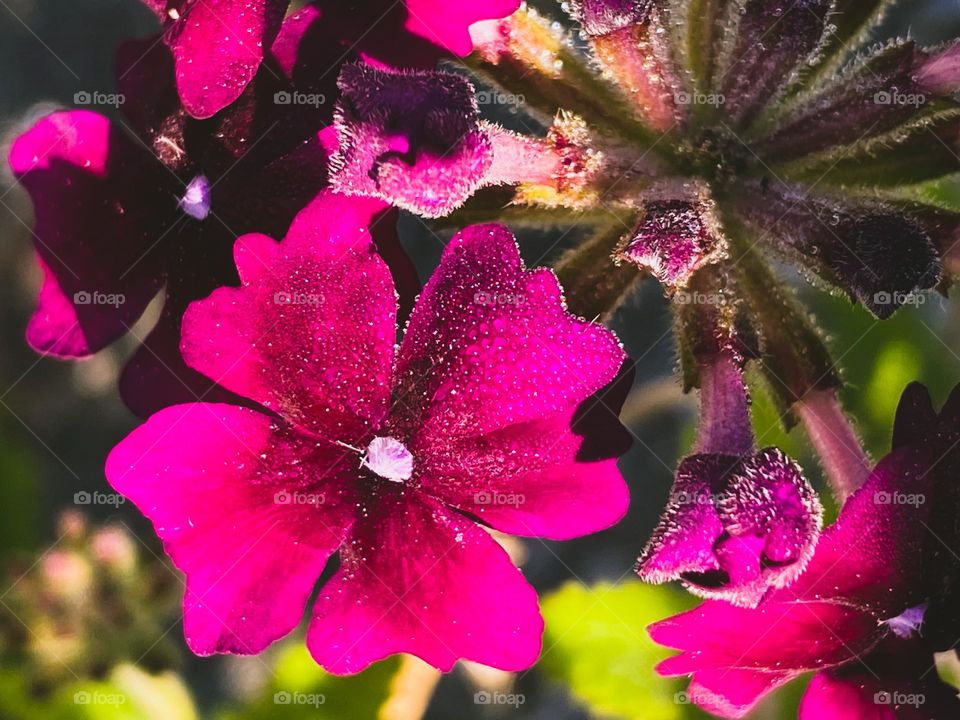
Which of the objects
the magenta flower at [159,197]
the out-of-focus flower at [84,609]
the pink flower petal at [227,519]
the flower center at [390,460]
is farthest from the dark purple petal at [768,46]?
the out-of-focus flower at [84,609]

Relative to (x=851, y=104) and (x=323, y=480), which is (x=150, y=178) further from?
(x=851, y=104)

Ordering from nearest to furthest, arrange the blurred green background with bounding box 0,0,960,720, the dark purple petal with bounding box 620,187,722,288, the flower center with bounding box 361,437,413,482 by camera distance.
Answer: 1. the dark purple petal with bounding box 620,187,722,288
2. the flower center with bounding box 361,437,413,482
3. the blurred green background with bounding box 0,0,960,720

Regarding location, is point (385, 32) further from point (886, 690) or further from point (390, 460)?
point (886, 690)

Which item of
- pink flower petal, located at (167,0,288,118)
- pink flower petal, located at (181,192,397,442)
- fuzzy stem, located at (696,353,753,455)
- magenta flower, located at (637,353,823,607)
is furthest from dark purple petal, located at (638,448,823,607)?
pink flower petal, located at (167,0,288,118)

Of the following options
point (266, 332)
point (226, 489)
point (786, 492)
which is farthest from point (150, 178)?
point (786, 492)

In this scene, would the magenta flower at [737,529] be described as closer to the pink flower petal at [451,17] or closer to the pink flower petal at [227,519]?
the pink flower petal at [227,519]

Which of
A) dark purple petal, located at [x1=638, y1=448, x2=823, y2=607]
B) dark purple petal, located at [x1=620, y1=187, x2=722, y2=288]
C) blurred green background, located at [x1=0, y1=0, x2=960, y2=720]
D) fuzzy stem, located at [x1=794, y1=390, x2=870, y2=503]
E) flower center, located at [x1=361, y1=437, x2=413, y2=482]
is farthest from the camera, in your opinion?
blurred green background, located at [x1=0, y1=0, x2=960, y2=720]

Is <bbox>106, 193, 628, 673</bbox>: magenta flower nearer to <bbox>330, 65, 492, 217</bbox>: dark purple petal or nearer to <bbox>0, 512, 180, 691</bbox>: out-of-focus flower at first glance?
<bbox>330, 65, 492, 217</bbox>: dark purple petal
